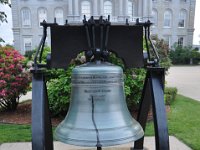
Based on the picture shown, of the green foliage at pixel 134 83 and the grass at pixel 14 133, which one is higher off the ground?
the green foliage at pixel 134 83

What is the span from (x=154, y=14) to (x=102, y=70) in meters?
43.4

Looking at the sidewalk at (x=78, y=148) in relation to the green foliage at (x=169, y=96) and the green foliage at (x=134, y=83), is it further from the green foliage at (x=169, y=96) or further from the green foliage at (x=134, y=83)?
the green foliage at (x=169, y=96)

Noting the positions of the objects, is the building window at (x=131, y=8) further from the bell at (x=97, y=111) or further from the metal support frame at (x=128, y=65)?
the bell at (x=97, y=111)

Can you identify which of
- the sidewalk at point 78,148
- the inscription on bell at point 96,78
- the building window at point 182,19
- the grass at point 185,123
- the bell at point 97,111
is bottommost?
the grass at point 185,123

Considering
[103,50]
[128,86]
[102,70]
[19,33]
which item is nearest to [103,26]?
[103,50]

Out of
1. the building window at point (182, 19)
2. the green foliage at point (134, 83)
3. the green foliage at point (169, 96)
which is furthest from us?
the building window at point (182, 19)

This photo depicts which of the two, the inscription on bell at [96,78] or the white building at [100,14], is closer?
the inscription on bell at [96,78]

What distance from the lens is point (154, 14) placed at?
142ft

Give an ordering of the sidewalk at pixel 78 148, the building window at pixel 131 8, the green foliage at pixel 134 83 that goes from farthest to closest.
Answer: the building window at pixel 131 8, the green foliage at pixel 134 83, the sidewalk at pixel 78 148

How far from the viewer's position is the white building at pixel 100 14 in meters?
40.6

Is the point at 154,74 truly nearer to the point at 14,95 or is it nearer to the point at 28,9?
the point at 14,95

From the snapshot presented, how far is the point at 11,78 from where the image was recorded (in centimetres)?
645

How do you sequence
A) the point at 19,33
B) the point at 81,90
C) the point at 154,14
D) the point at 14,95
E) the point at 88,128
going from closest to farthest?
the point at 88,128 < the point at 81,90 < the point at 14,95 < the point at 19,33 < the point at 154,14

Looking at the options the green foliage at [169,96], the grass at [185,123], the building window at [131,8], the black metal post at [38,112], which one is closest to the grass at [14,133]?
the grass at [185,123]
